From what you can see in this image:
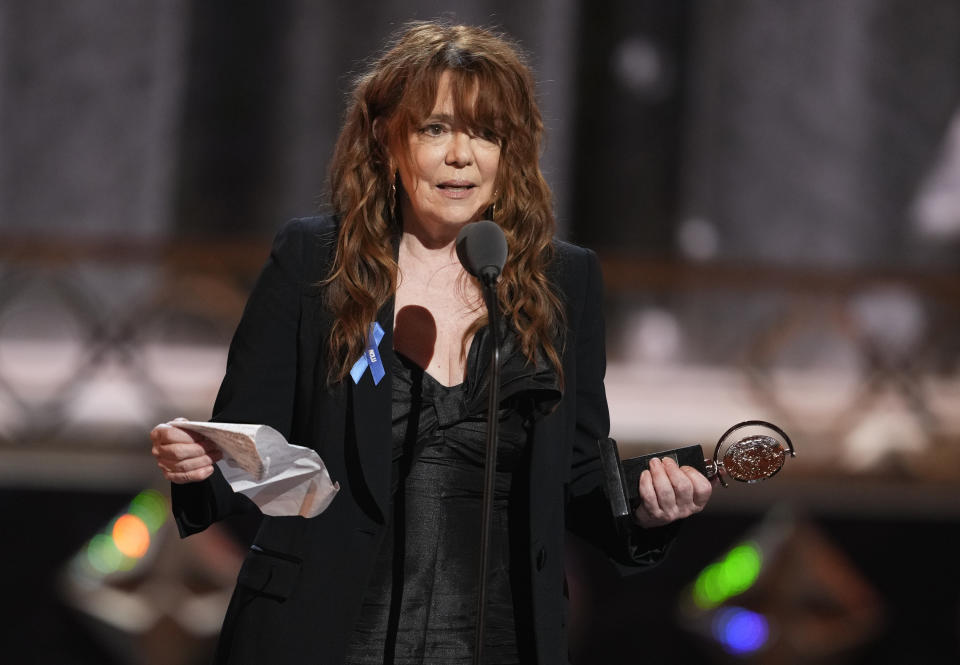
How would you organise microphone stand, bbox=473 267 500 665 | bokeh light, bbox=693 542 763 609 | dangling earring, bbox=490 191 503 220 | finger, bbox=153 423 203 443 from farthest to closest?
bokeh light, bbox=693 542 763 609, dangling earring, bbox=490 191 503 220, finger, bbox=153 423 203 443, microphone stand, bbox=473 267 500 665

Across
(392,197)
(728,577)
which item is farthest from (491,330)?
(728,577)

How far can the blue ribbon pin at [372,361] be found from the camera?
1929 millimetres

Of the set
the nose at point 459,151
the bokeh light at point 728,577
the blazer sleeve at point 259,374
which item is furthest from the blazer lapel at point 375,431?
the bokeh light at point 728,577

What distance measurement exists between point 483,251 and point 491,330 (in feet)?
0.34

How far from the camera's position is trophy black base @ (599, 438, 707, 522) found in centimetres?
191

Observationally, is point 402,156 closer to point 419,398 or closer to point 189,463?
point 419,398

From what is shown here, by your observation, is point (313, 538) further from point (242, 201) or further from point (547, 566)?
point (242, 201)

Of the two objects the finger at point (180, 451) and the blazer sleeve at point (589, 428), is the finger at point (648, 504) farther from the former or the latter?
the finger at point (180, 451)

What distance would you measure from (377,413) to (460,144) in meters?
0.44

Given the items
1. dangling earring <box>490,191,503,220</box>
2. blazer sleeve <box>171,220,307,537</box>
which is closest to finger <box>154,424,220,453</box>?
blazer sleeve <box>171,220,307,537</box>

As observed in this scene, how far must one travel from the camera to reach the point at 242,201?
30.6ft

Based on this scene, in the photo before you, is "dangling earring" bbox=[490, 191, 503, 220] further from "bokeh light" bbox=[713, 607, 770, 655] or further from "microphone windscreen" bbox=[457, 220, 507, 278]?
"bokeh light" bbox=[713, 607, 770, 655]

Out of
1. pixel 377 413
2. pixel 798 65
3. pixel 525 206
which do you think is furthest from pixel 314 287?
pixel 798 65

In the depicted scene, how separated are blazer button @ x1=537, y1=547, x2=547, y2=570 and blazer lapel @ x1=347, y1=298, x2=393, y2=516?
0.25 m
